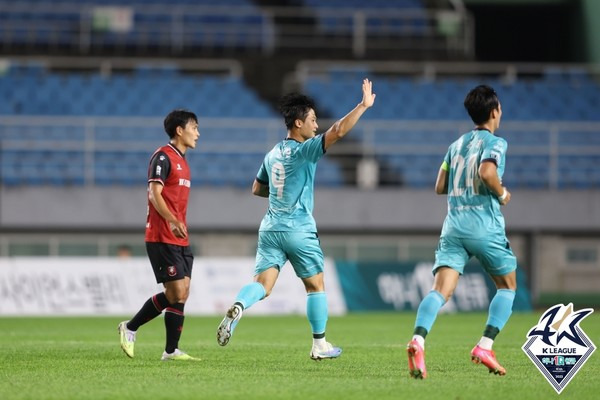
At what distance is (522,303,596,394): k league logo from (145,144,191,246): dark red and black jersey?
11.8 ft

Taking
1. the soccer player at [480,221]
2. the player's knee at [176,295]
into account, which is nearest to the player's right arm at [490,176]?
the soccer player at [480,221]

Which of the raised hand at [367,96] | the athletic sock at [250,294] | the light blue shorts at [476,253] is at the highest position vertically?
the raised hand at [367,96]

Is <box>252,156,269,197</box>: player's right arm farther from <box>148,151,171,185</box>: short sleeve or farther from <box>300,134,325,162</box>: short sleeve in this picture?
<box>148,151,171,185</box>: short sleeve

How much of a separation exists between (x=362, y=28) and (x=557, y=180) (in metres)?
7.15

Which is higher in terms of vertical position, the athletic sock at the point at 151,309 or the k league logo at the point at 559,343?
the k league logo at the point at 559,343

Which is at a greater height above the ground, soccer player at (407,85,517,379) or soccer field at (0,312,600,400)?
soccer player at (407,85,517,379)

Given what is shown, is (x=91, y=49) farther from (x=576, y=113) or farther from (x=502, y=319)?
(x=502, y=319)

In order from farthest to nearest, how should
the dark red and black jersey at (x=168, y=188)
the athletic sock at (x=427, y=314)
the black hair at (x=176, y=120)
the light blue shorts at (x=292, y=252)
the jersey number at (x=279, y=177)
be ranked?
the black hair at (x=176, y=120)
the dark red and black jersey at (x=168, y=188)
the jersey number at (x=279, y=177)
the light blue shorts at (x=292, y=252)
the athletic sock at (x=427, y=314)

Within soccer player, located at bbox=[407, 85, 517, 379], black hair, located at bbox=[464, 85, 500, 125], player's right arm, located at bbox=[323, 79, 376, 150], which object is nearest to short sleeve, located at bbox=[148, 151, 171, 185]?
player's right arm, located at bbox=[323, 79, 376, 150]

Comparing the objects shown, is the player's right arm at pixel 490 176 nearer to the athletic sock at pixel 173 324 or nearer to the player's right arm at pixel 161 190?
the player's right arm at pixel 161 190

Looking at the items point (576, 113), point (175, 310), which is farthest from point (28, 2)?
point (175, 310)

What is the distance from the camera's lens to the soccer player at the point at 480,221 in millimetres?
8391

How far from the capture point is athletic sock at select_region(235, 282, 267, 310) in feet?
30.5

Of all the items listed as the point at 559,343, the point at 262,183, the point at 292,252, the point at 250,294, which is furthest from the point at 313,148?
the point at 559,343
